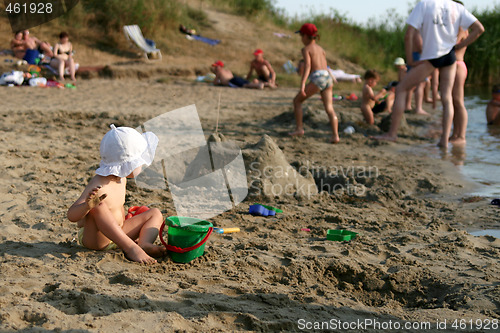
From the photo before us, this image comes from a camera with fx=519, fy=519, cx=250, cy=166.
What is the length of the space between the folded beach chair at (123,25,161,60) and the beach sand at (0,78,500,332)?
9334 millimetres

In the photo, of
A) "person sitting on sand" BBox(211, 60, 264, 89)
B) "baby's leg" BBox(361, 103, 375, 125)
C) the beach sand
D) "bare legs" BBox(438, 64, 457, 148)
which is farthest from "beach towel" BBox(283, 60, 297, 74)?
the beach sand

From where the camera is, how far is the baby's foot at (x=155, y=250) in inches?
129

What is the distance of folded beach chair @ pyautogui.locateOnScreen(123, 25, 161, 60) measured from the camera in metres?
15.6

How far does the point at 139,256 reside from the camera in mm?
3129

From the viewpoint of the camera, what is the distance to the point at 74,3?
53.6 ft

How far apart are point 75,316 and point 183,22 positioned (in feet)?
56.4

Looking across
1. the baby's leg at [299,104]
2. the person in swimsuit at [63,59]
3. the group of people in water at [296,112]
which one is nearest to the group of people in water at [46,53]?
the person in swimsuit at [63,59]

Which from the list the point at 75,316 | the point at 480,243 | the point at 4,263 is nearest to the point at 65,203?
the point at 4,263

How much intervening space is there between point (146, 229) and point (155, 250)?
179mm

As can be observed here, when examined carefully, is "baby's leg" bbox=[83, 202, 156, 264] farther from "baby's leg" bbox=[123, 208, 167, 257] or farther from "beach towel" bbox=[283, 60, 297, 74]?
"beach towel" bbox=[283, 60, 297, 74]

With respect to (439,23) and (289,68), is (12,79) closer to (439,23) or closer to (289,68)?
(439,23)

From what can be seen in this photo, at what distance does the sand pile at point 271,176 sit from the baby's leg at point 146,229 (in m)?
1.54

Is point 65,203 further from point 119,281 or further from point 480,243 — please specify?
point 480,243

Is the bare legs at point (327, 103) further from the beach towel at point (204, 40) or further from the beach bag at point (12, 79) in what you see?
the beach towel at point (204, 40)
